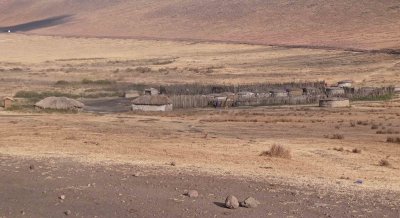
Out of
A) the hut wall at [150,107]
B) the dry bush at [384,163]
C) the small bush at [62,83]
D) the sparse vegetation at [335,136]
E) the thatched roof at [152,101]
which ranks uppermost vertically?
the dry bush at [384,163]

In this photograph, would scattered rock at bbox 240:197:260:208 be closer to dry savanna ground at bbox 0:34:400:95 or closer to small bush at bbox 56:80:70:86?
dry savanna ground at bbox 0:34:400:95

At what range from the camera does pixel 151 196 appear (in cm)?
1316

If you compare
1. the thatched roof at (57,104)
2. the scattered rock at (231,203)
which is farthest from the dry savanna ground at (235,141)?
the thatched roof at (57,104)

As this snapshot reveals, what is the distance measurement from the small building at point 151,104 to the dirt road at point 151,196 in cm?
2403

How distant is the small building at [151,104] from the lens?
131 feet

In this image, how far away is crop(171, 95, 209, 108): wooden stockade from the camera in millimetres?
42531

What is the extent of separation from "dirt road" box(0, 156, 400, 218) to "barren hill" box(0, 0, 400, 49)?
6798 centimetres

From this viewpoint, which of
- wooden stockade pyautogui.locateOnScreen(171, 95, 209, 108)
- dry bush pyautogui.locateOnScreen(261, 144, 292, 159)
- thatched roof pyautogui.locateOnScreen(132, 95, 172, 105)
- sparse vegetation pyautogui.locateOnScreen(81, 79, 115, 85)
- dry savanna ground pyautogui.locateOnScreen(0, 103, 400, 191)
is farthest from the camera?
sparse vegetation pyautogui.locateOnScreen(81, 79, 115, 85)

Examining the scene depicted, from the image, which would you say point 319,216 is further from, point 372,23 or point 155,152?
point 372,23

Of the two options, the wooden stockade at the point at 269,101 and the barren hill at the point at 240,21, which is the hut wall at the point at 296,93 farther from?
the barren hill at the point at 240,21

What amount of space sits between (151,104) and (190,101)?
3.61 metres

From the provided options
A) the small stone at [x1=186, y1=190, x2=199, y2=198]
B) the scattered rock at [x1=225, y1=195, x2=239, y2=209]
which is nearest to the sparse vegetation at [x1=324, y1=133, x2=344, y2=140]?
the small stone at [x1=186, y1=190, x2=199, y2=198]

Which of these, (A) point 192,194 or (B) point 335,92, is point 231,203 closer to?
(A) point 192,194

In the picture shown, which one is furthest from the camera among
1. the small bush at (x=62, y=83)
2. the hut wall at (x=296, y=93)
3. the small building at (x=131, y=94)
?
the small bush at (x=62, y=83)
